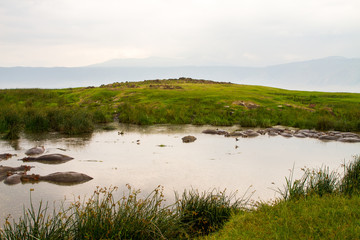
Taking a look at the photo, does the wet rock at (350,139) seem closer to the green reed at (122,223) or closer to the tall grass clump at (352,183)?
the tall grass clump at (352,183)

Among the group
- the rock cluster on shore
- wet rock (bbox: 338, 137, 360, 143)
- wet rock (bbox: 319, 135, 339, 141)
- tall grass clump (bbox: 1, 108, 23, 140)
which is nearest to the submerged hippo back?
tall grass clump (bbox: 1, 108, 23, 140)

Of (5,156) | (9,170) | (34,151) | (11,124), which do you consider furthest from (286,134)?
(11,124)

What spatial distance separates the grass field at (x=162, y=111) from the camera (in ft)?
70.9

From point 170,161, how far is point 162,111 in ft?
55.5

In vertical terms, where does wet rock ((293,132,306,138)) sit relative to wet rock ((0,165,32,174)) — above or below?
above

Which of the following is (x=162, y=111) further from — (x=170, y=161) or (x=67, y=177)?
(x=67, y=177)

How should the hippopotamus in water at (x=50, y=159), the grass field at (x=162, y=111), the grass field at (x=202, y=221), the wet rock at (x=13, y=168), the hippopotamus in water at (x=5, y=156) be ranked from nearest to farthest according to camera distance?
1. the grass field at (x=202, y=221)
2. the wet rock at (x=13, y=168)
3. the hippopotamus in water at (x=50, y=159)
4. the hippopotamus in water at (x=5, y=156)
5. the grass field at (x=162, y=111)

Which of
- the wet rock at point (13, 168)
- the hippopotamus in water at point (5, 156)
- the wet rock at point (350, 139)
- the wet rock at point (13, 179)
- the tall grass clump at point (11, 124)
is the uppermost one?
the tall grass clump at point (11, 124)

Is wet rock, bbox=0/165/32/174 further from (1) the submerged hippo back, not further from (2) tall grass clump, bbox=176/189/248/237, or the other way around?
(2) tall grass clump, bbox=176/189/248/237

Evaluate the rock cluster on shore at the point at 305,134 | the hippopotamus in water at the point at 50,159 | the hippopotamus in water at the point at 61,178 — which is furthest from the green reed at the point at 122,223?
the rock cluster on shore at the point at 305,134

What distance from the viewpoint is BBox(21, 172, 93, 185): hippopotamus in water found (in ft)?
34.6

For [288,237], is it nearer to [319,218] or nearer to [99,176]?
[319,218]

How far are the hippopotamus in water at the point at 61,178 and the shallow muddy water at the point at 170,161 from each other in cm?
32

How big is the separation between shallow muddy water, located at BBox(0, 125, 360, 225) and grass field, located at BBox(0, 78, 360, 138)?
8.38 ft
